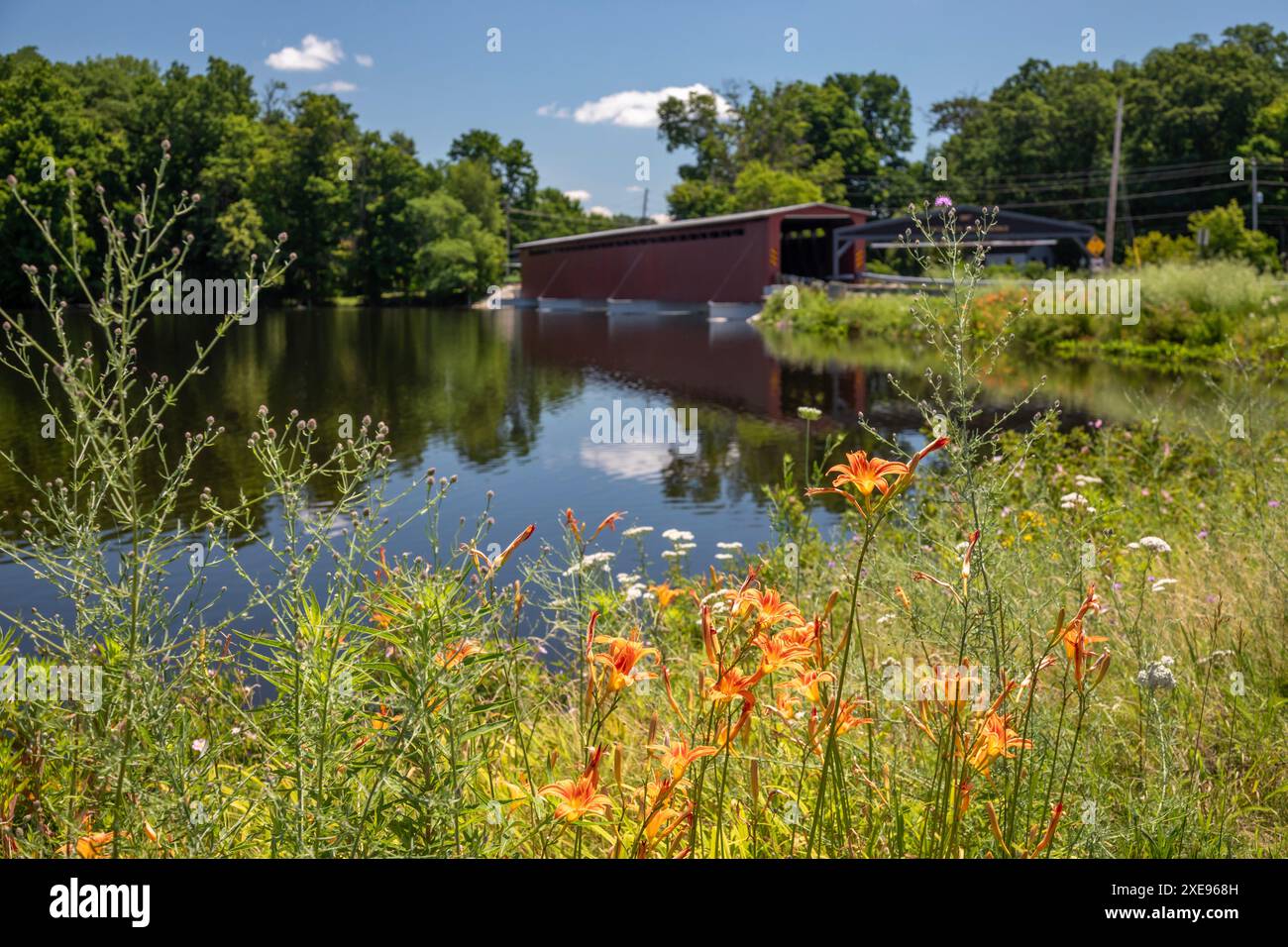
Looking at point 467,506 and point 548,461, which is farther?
point 548,461

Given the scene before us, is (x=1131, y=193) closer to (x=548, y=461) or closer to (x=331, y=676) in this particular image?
(x=548, y=461)

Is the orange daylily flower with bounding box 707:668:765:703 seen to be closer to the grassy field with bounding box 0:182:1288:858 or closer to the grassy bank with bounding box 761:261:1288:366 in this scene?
the grassy field with bounding box 0:182:1288:858

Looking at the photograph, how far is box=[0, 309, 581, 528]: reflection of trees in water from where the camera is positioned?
28.9 ft

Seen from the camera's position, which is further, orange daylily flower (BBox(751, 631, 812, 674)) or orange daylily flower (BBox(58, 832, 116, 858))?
orange daylily flower (BBox(58, 832, 116, 858))

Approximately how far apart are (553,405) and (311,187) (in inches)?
787

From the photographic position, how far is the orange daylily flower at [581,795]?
105 centimetres

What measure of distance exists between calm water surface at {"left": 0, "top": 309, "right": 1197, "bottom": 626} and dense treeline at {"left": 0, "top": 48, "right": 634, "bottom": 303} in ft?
12.1

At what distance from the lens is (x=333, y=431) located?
1046 centimetres

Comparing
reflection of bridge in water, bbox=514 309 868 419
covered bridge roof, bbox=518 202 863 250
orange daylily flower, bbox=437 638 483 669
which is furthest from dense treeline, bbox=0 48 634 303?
orange daylily flower, bbox=437 638 483 669

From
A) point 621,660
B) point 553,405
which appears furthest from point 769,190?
point 621,660

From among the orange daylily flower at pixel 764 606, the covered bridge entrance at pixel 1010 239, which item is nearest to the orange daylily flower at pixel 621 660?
the orange daylily flower at pixel 764 606

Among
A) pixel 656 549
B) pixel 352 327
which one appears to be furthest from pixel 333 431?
pixel 352 327

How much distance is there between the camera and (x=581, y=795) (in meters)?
1.08
